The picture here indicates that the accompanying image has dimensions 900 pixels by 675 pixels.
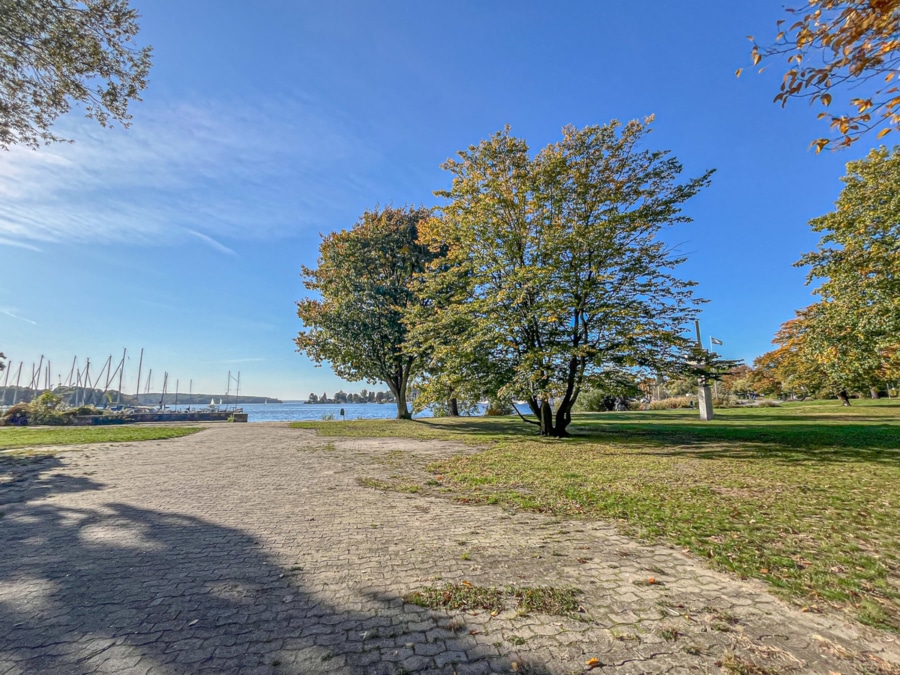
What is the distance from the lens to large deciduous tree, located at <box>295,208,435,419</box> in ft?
72.3

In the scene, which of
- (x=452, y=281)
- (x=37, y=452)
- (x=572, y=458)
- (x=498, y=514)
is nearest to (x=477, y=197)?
(x=452, y=281)

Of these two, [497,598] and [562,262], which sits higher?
[562,262]

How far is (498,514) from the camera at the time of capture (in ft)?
16.6

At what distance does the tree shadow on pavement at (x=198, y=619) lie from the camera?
7.22ft

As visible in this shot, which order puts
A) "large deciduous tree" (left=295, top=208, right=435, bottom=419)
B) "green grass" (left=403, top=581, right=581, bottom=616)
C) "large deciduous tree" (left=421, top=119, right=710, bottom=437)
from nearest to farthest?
1. "green grass" (left=403, top=581, right=581, bottom=616)
2. "large deciduous tree" (left=421, top=119, right=710, bottom=437)
3. "large deciduous tree" (left=295, top=208, right=435, bottom=419)

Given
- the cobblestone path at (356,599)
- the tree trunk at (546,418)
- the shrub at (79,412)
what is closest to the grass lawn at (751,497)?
the cobblestone path at (356,599)

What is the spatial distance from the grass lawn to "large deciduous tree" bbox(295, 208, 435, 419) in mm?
12726

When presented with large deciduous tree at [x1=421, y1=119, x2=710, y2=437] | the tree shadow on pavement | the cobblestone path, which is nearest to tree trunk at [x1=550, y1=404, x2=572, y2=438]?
large deciduous tree at [x1=421, y1=119, x2=710, y2=437]

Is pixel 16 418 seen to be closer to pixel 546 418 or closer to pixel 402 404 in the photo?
pixel 402 404

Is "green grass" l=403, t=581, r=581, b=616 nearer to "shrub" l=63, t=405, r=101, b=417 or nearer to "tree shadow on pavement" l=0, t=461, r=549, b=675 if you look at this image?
"tree shadow on pavement" l=0, t=461, r=549, b=675

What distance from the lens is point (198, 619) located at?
2637mm

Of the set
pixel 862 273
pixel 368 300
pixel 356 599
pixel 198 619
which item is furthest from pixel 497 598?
pixel 368 300

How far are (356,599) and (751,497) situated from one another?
18.2 ft

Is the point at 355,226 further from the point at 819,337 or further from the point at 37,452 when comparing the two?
the point at 819,337
